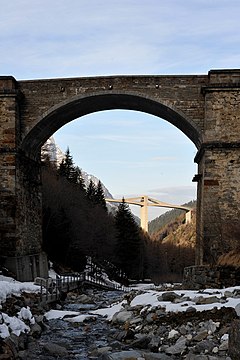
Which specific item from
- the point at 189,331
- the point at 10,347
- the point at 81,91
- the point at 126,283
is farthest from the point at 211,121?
the point at 126,283

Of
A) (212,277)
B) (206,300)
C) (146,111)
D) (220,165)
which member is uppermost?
(146,111)

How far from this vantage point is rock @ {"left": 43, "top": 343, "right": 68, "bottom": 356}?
976 centimetres

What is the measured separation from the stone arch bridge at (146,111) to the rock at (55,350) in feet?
29.3

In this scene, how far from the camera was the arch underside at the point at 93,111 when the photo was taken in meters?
19.4

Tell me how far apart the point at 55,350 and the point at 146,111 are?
519 inches

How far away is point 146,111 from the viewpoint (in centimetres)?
2119

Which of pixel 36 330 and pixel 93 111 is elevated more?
pixel 93 111

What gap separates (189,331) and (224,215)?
8961mm

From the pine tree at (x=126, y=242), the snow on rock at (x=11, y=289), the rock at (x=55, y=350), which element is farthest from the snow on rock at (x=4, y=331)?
the pine tree at (x=126, y=242)

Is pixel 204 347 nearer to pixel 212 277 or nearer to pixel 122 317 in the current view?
pixel 122 317

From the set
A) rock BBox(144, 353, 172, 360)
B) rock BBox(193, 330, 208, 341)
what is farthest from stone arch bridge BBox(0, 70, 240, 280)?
rock BBox(144, 353, 172, 360)

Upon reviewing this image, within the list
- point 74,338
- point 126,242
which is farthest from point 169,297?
point 126,242

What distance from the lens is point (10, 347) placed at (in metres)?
9.25

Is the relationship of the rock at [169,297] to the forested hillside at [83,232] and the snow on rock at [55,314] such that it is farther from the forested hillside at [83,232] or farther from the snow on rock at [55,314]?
the forested hillside at [83,232]
